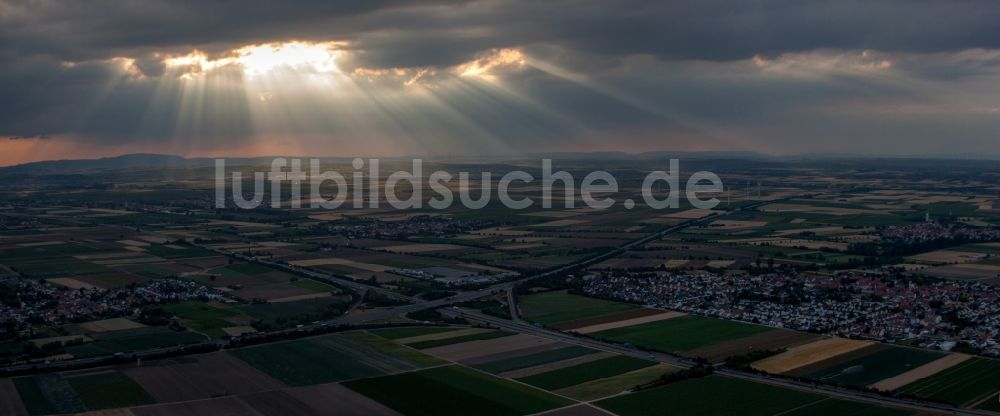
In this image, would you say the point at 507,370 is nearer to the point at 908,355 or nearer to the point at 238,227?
the point at 908,355

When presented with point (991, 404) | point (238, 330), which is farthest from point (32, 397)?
point (991, 404)

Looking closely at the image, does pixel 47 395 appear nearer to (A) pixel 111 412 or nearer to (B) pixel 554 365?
(A) pixel 111 412

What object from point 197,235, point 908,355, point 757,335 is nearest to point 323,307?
point 757,335

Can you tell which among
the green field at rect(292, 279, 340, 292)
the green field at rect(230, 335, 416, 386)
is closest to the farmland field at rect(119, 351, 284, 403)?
the green field at rect(230, 335, 416, 386)

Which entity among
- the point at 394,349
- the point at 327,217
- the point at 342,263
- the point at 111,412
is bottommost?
the point at 111,412

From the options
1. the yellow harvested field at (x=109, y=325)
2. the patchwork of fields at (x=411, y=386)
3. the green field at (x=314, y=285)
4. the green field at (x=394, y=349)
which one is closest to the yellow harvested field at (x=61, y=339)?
the yellow harvested field at (x=109, y=325)
